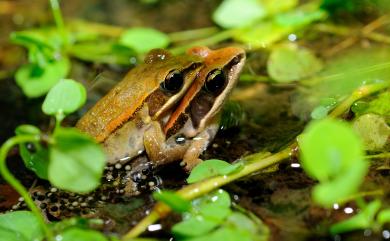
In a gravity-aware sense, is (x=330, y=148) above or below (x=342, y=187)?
above

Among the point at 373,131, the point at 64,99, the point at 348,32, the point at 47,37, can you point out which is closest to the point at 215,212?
the point at 64,99

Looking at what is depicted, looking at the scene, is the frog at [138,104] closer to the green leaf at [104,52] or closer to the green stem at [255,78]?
the green stem at [255,78]

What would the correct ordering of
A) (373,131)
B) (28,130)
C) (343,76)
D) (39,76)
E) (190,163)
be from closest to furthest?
(28,130) < (373,131) < (190,163) < (343,76) < (39,76)

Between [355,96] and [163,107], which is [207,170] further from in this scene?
[355,96]

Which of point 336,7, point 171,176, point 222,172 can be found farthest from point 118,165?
point 336,7

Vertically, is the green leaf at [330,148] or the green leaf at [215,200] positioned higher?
the green leaf at [215,200]

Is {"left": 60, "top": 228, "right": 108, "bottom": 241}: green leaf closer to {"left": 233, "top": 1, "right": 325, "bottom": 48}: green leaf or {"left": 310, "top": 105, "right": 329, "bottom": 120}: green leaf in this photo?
{"left": 310, "top": 105, "right": 329, "bottom": 120}: green leaf

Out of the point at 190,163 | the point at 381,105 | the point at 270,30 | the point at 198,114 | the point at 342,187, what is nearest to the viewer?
the point at 342,187

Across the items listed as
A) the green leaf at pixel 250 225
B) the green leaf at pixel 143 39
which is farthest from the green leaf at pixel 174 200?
the green leaf at pixel 143 39
